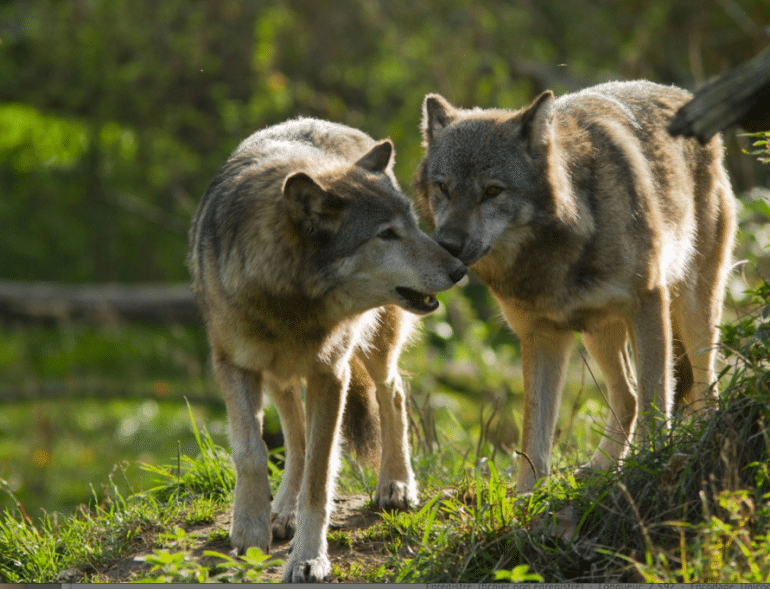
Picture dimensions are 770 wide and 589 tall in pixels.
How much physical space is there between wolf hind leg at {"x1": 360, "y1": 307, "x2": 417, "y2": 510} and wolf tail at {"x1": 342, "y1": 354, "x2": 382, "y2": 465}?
0.23 feet

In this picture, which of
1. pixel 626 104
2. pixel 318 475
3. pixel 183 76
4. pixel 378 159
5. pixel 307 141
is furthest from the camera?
pixel 183 76

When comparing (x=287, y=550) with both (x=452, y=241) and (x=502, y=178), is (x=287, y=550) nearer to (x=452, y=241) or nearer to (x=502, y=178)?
(x=452, y=241)

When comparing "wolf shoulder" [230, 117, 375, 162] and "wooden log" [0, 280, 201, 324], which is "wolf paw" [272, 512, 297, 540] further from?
"wooden log" [0, 280, 201, 324]

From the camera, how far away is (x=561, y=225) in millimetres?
4586

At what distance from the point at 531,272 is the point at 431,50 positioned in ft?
27.0

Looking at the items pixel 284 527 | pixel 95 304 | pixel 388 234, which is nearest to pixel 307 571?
pixel 284 527

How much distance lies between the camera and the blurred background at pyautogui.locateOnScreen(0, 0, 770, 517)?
38.5 feet

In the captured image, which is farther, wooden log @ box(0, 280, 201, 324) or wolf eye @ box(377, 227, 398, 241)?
wooden log @ box(0, 280, 201, 324)

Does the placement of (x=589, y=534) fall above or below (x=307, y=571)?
above

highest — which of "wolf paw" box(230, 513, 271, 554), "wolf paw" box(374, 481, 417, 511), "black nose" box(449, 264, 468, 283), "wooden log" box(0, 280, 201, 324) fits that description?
"black nose" box(449, 264, 468, 283)

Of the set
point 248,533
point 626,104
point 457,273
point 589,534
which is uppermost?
point 626,104

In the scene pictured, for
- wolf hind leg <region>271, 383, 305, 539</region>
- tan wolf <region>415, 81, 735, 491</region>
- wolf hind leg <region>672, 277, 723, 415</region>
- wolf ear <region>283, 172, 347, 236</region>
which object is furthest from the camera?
wolf hind leg <region>672, 277, 723, 415</region>

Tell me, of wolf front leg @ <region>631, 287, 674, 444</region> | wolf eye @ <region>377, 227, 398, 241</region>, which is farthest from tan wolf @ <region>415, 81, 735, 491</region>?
wolf eye @ <region>377, 227, 398, 241</region>

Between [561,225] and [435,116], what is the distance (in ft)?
3.10
